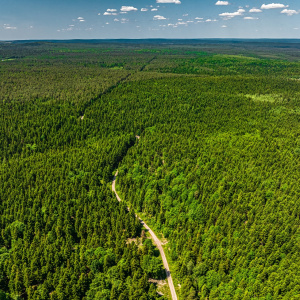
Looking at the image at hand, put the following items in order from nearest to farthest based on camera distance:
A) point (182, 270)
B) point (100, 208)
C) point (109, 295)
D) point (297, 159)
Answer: point (109, 295) < point (182, 270) < point (100, 208) < point (297, 159)

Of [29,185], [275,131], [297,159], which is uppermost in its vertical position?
[275,131]

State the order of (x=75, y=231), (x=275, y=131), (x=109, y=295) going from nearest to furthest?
1. (x=109, y=295)
2. (x=75, y=231)
3. (x=275, y=131)

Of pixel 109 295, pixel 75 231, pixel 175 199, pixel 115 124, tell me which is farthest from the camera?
pixel 115 124

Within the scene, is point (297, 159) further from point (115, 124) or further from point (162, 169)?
point (115, 124)

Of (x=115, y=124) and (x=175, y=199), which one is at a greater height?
(x=115, y=124)

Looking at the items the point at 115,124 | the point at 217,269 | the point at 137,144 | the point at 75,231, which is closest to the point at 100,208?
the point at 75,231

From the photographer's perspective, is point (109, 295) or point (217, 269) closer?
point (109, 295)

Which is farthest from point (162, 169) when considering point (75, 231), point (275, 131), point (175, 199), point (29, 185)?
point (275, 131)

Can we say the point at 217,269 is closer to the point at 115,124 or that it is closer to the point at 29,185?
the point at 29,185

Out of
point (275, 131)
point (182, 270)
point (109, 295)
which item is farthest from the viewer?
point (275, 131)
